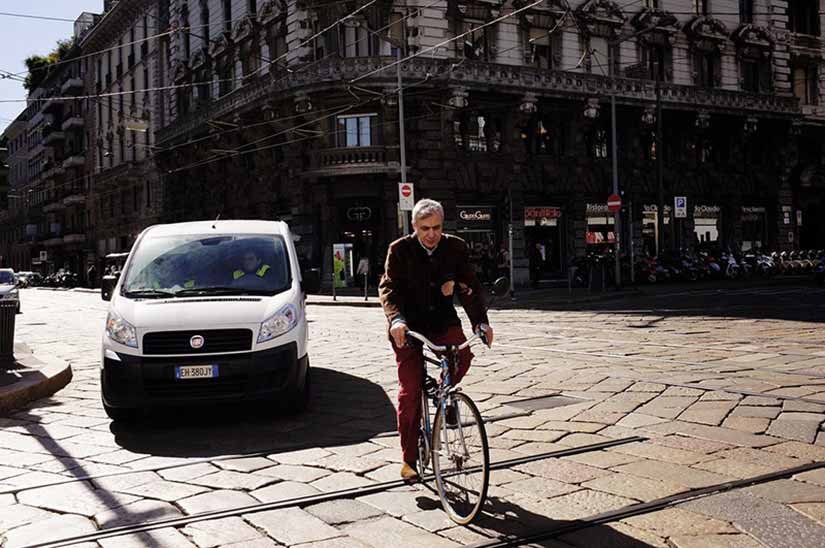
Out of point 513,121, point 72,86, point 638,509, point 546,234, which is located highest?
point 72,86

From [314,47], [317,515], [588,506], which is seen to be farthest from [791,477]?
[314,47]

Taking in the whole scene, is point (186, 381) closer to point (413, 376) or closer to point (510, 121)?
point (413, 376)

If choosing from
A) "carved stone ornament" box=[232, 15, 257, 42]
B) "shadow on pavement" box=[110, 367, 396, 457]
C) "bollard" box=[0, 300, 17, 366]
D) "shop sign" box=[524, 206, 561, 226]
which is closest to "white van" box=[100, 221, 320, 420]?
"shadow on pavement" box=[110, 367, 396, 457]

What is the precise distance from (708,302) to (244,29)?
21951 mm

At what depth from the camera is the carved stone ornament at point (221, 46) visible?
33406 millimetres

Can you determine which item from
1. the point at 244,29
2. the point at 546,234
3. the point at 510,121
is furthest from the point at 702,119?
the point at 244,29

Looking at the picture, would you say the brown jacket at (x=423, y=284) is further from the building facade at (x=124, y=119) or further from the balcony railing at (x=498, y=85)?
the building facade at (x=124, y=119)

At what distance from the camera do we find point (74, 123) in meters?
60.4

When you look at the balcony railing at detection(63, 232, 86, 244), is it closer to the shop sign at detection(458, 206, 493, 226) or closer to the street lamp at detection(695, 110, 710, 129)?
the shop sign at detection(458, 206, 493, 226)

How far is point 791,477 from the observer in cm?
455

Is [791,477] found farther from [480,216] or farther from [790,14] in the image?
[790,14]

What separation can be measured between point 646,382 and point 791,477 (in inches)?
126

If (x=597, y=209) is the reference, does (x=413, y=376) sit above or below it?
below

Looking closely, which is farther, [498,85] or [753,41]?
[753,41]
